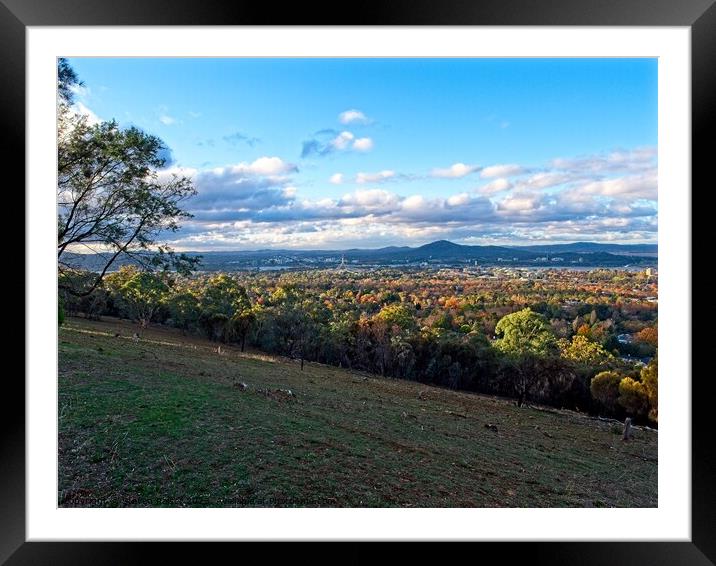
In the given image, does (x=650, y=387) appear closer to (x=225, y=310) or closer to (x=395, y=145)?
(x=395, y=145)

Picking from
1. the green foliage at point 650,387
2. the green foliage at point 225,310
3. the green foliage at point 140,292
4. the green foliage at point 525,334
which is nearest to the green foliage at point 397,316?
the green foliage at point 525,334

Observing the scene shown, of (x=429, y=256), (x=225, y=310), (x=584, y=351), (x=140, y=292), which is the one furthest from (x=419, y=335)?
(x=140, y=292)

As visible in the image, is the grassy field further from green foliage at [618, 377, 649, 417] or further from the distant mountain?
the distant mountain
